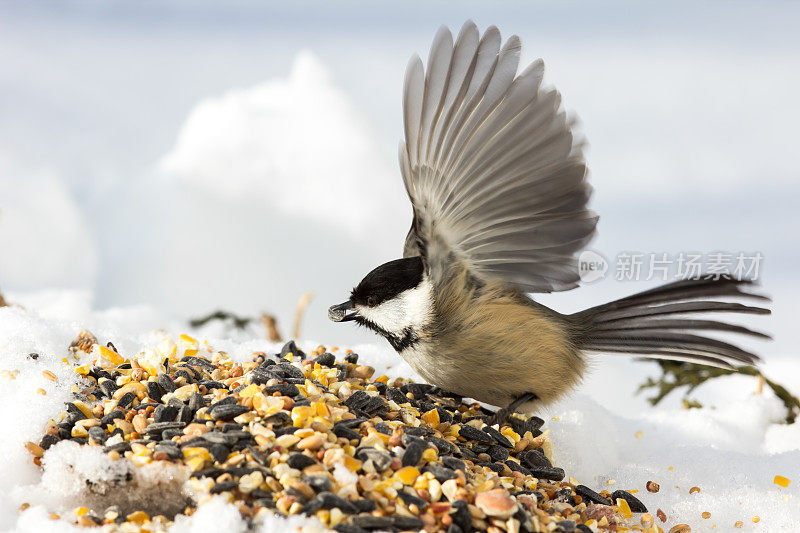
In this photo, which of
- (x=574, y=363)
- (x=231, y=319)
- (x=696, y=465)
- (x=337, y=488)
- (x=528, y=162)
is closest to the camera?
(x=337, y=488)

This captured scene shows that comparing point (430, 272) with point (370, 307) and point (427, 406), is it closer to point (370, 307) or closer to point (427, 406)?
point (370, 307)

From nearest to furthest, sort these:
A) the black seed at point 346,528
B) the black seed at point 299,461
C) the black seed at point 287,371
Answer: the black seed at point 346,528 → the black seed at point 299,461 → the black seed at point 287,371

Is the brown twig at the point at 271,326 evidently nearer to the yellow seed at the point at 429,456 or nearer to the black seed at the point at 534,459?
the black seed at the point at 534,459

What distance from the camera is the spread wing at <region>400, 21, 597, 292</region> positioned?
1.37m

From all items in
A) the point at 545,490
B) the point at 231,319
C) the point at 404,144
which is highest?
the point at 231,319

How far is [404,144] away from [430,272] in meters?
0.29

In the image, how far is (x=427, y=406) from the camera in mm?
1588

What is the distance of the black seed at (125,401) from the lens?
141 centimetres

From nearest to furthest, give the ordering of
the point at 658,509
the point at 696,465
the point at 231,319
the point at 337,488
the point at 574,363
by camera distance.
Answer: the point at 337,488 → the point at 658,509 → the point at 574,363 → the point at 696,465 → the point at 231,319

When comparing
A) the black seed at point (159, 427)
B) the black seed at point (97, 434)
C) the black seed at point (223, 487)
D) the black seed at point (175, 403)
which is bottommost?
the black seed at point (223, 487)

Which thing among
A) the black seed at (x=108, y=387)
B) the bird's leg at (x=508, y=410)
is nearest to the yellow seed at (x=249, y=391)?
the black seed at (x=108, y=387)

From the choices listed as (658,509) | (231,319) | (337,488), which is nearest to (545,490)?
(658,509)

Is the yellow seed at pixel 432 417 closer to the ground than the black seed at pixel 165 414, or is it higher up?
closer to the ground

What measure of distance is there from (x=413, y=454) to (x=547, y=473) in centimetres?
39
